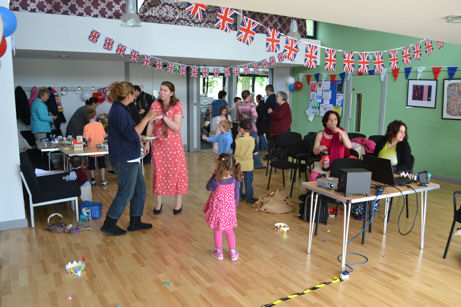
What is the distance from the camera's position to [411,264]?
3.89 metres

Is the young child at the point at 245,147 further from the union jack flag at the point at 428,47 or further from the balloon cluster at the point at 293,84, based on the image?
the balloon cluster at the point at 293,84

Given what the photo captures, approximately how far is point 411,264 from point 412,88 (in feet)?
17.4

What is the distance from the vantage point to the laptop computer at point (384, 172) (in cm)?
396

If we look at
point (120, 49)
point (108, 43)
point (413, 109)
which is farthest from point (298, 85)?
point (108, 43)

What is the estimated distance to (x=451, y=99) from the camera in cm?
743

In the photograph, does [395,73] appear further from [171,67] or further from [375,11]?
[375,11]

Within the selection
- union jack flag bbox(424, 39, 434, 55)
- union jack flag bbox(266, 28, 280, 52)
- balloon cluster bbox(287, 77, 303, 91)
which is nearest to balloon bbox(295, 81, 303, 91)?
balloon cluster bbox(287, 77, 303, 91)

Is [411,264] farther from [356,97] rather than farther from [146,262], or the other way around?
[356,97]

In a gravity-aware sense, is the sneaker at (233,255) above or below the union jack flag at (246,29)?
below

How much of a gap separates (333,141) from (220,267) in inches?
90.8

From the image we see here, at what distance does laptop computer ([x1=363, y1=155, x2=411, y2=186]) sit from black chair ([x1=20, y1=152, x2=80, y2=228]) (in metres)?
3.53

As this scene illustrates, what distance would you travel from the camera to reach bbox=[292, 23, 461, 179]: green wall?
753 cm

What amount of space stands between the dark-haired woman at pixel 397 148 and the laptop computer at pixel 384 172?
0.91 meters

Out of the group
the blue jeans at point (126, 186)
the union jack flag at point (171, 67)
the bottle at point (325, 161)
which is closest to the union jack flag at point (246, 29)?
the bottle at point (325, 161)
